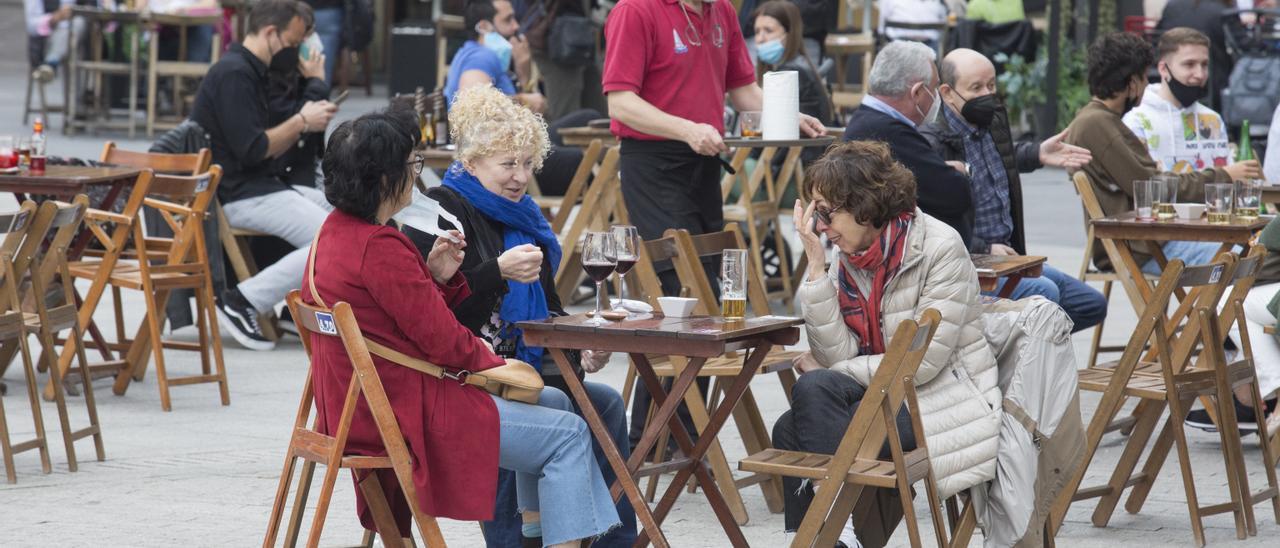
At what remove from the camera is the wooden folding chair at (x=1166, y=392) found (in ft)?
16.7

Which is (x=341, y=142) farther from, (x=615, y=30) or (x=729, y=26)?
(x=729, y=26)

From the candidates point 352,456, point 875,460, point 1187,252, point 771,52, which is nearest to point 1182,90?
point 1187,252

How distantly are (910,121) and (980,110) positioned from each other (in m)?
0.48

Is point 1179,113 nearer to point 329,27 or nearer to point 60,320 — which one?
point 60,320

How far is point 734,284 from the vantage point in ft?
14.8

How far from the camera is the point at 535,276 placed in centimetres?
441

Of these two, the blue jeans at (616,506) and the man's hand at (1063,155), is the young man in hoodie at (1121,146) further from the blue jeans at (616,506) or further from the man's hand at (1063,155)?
the blue jeans at (616,506)

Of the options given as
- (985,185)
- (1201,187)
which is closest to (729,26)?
(985,185)

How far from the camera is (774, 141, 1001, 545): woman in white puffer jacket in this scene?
440 cm

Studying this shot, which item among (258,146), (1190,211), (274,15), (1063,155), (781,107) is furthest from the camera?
(274,15)

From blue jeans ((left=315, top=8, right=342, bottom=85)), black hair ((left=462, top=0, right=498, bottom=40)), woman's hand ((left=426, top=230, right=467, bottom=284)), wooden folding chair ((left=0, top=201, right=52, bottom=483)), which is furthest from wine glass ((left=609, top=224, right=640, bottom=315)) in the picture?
blue jeans ((left=315, top=8, right=342, bottom=85))

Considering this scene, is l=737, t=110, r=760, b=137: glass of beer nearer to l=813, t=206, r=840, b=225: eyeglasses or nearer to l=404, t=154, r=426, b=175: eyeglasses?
l=813, t=206, r=840, b=225: eyeglasses

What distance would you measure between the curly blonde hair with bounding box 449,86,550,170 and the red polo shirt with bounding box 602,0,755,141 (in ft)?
3.82

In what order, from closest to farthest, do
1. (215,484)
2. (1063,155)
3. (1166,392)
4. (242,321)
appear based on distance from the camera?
(1166,392), (215,484), (1063,155), (242,321)
